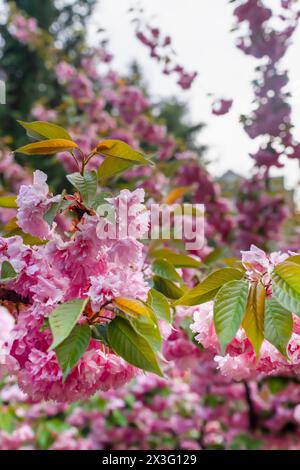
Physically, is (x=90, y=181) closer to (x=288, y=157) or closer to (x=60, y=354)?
(x=60, y=354)

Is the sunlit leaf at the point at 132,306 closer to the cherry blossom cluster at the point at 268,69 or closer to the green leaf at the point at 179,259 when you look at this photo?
the green leaf at the point at 179,259

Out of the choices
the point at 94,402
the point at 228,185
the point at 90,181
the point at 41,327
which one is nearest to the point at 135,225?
the point at 90,181

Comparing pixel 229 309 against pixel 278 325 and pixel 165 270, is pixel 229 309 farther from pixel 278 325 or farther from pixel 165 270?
pixel 165 270

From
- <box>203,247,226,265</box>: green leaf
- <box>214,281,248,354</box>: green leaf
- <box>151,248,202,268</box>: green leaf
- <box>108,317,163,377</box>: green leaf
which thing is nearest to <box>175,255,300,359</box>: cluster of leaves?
<box>214,281,248,354</box>: green leaf

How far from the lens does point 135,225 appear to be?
2.49ft

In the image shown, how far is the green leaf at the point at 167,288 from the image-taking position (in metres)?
1.05

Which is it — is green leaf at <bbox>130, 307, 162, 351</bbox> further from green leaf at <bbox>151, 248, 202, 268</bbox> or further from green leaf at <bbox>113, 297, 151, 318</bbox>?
green leaf at <bbox>151, 248, 202, 268</bbox>

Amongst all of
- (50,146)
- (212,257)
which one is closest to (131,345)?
(50,146)

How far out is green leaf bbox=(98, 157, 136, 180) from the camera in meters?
0.84

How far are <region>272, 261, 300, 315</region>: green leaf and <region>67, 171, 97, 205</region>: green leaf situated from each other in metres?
0.30

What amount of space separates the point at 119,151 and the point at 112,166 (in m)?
0.04

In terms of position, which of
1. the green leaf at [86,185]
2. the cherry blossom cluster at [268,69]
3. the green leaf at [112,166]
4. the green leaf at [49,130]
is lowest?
the green leaf at [86,185]

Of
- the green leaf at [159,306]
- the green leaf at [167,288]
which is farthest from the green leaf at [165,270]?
the green leaf at [159,306]

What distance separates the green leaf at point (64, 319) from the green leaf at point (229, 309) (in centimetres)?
18
